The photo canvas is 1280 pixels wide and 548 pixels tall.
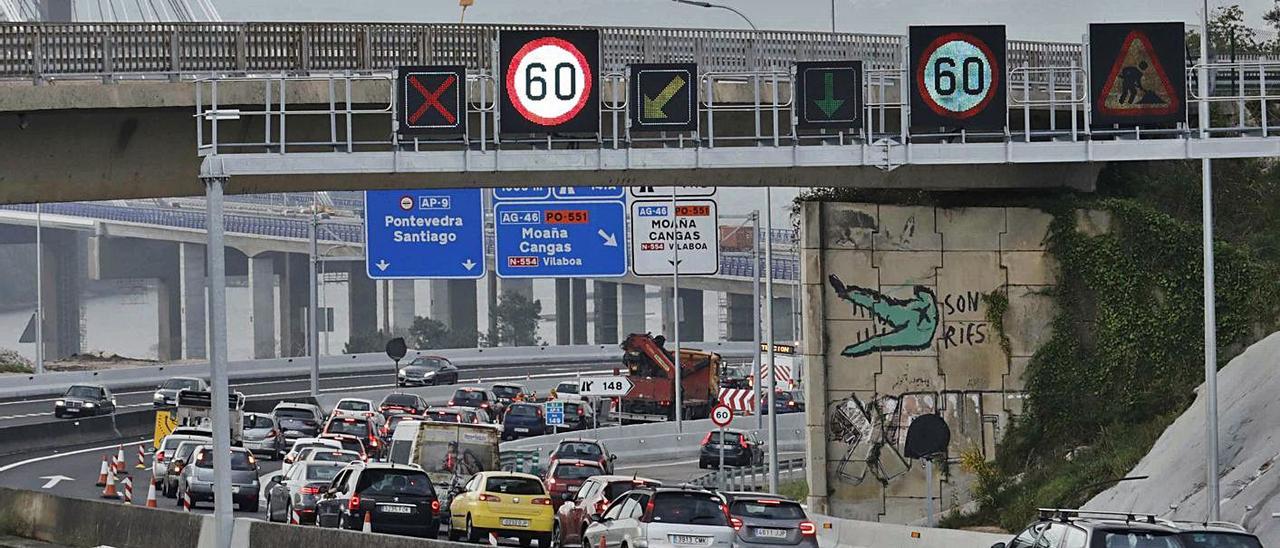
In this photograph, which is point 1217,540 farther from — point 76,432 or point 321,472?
point 76,432

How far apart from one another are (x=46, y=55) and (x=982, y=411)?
1811 cm

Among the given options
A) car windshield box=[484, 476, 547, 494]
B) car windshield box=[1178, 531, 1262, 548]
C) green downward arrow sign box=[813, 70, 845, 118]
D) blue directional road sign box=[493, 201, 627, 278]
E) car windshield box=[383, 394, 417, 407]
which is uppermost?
green downward arrow sign box=[813, 70, 845, 118]

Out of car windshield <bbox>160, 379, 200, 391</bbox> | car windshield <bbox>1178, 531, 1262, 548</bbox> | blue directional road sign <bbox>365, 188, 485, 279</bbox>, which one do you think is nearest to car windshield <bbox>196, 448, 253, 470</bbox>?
blue directional road sign <bbox>365, 188, 485, 279</bbox>

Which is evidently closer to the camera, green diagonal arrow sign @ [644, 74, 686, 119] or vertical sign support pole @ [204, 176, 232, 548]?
vertical sign support pole @ [204, 176, 232, 548]

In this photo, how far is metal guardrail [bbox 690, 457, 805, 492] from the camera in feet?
150

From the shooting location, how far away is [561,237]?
46188mm

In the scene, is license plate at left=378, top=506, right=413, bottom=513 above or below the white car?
above

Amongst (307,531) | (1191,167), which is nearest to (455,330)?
(1191,167)

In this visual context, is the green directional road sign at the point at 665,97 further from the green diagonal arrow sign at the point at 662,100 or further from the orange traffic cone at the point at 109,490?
the orange traffic cone at the point at 109,490

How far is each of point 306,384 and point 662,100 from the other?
6693 centimetres

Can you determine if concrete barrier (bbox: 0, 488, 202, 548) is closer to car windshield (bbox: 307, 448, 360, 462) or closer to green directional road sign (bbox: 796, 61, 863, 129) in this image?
car windshield (bbox: 307, 448, 360, 462)

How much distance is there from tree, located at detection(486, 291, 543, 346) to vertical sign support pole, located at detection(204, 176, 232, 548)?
15453 cm

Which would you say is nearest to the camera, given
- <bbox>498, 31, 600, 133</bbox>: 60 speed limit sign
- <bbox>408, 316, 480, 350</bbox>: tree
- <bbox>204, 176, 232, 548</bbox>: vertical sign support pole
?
<bbox>204, 176, 232, 548</bbox>: vertical sign support pole

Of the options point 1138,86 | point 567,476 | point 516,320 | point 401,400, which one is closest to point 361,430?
point 401,400
